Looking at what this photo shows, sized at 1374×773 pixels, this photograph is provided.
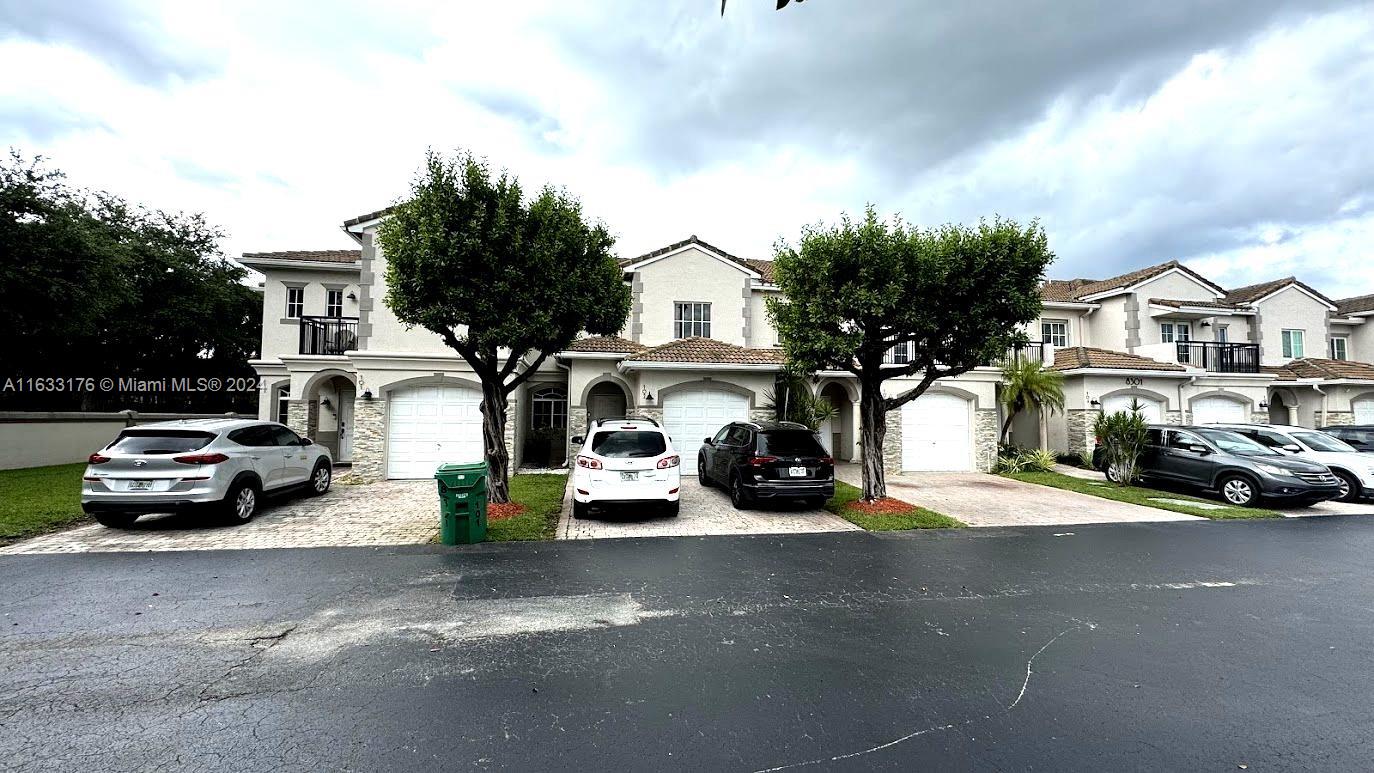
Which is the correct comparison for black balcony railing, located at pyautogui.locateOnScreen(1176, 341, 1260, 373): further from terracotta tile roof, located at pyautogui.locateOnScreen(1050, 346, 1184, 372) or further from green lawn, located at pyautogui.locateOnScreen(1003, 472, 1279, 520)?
green lawn, located at pyautogui.locateOnScreen(1003, 472, 1279, 520)

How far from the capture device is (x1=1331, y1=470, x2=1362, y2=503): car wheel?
12523 millimetres

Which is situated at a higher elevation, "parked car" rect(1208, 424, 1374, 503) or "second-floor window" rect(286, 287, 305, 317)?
"second-floor window" rect(286, 287, 305, 317)

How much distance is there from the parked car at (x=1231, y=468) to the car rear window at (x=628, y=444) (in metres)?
12.3

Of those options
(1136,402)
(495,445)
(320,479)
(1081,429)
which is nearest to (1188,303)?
(1136,402)

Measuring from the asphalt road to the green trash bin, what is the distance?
75cm

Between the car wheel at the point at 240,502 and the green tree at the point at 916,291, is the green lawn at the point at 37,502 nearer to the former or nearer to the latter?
the car wheel at the point at 240,502

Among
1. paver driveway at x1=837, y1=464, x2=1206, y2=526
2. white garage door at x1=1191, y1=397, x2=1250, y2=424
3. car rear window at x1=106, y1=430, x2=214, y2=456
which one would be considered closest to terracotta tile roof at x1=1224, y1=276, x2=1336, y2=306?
white garage door at x1=1191, y1=397, x2=1250, y2=424

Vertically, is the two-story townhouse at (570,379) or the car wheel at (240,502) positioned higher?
the two-story townhouse at (570,379)

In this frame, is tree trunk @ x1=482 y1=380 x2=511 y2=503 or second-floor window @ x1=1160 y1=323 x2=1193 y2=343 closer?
tree trunk @ x1=482 y1=380 x2=511 y2=503

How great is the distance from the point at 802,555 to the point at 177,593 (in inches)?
277

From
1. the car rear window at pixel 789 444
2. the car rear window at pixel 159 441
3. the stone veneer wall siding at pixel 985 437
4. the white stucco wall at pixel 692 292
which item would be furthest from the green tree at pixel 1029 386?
the car rear window at pixel 159 441

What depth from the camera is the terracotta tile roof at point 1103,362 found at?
58.8 feet

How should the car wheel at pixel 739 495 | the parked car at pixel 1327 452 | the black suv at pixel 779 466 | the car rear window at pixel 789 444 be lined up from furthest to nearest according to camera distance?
the parked car at pixel 1327 452
the car wheel at pixel 739 495
the car rear window at pixel 789 444
the black suv at pixel 779 466

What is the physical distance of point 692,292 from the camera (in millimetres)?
17328
